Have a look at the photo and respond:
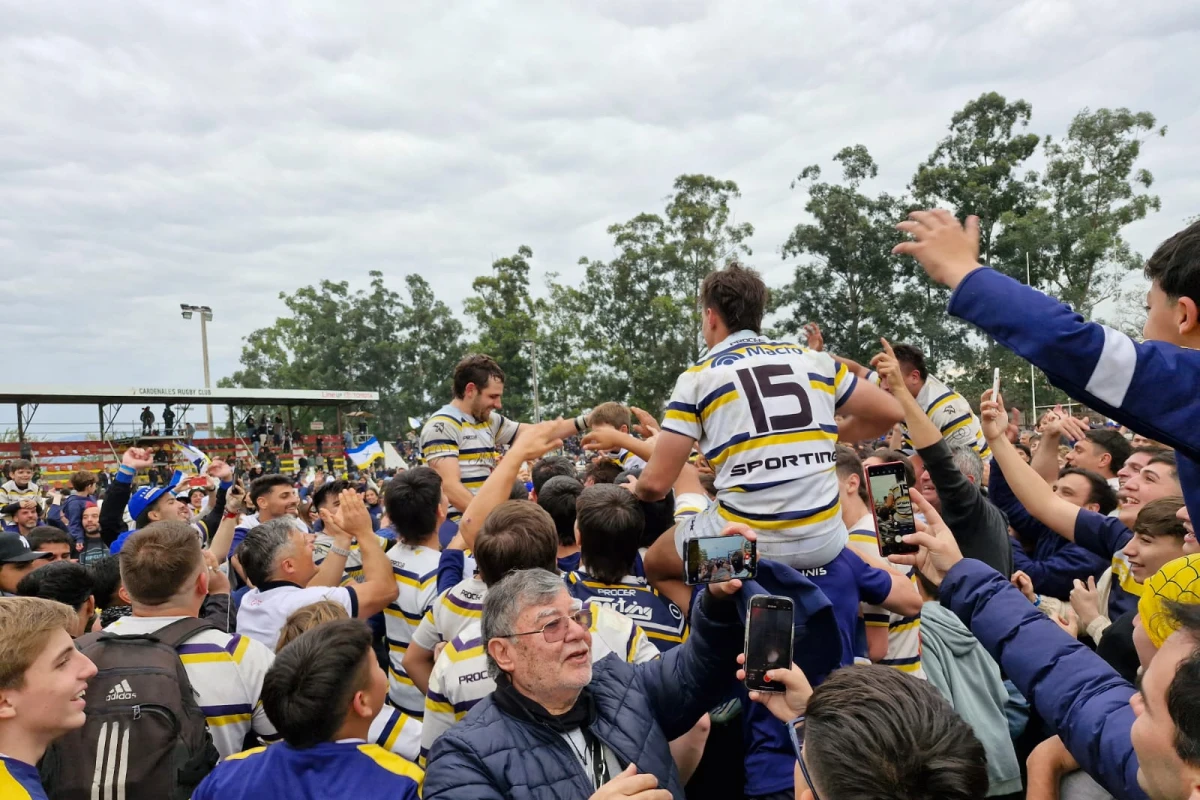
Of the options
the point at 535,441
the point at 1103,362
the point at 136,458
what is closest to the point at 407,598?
the point at 535,441

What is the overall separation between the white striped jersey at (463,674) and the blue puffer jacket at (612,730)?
0.22 meters

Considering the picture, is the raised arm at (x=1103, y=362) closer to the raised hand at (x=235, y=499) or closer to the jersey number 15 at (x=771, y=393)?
the jersey number 15 at (x=771, y=393)

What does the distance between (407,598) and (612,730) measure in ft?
6.97

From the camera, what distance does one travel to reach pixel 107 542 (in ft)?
21.8

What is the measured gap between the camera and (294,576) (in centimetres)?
402

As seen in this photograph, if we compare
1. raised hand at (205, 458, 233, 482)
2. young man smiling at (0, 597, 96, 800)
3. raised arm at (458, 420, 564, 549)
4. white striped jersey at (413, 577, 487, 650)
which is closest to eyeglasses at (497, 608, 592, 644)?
white striped jersey at (413, 577, 487, 650)

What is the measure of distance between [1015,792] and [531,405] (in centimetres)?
4351

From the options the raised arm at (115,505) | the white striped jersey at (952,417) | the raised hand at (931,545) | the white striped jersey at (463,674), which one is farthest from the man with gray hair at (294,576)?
the white striped jersey at (952,417)

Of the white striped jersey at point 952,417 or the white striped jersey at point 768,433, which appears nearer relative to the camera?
the white striped jersey at point 768,433

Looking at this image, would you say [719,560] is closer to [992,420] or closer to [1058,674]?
[1058,674]

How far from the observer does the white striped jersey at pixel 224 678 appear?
2889mm

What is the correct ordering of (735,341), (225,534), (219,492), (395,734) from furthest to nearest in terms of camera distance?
(219,492)
(225,534)
(735,341)
(395,734)

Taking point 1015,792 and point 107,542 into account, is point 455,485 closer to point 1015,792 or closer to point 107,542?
point 107,542

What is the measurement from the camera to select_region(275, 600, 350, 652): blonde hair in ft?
9.59
